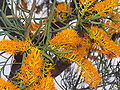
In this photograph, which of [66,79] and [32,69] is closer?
[32,69]

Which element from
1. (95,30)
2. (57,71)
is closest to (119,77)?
(57,71)

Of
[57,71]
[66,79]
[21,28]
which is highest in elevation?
[21,28]

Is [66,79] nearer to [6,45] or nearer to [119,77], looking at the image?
[119,77]

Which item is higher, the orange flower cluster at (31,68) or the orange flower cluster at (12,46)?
the orange flower cluster at (12,46)

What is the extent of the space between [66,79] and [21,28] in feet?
1.62

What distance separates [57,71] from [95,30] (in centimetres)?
18

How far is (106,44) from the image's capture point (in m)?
0.23

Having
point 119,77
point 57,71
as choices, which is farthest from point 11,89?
point 119,77

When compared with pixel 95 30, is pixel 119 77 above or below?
below

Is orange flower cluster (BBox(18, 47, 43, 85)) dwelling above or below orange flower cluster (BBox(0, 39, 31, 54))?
below

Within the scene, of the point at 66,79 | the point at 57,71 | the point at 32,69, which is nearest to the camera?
the point at 32,69

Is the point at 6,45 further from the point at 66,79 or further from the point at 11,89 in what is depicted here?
the point at 66,79

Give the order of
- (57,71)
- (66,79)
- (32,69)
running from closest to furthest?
(32,69) < (57,71) < (66,79)

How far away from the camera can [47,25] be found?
0.71 feet
